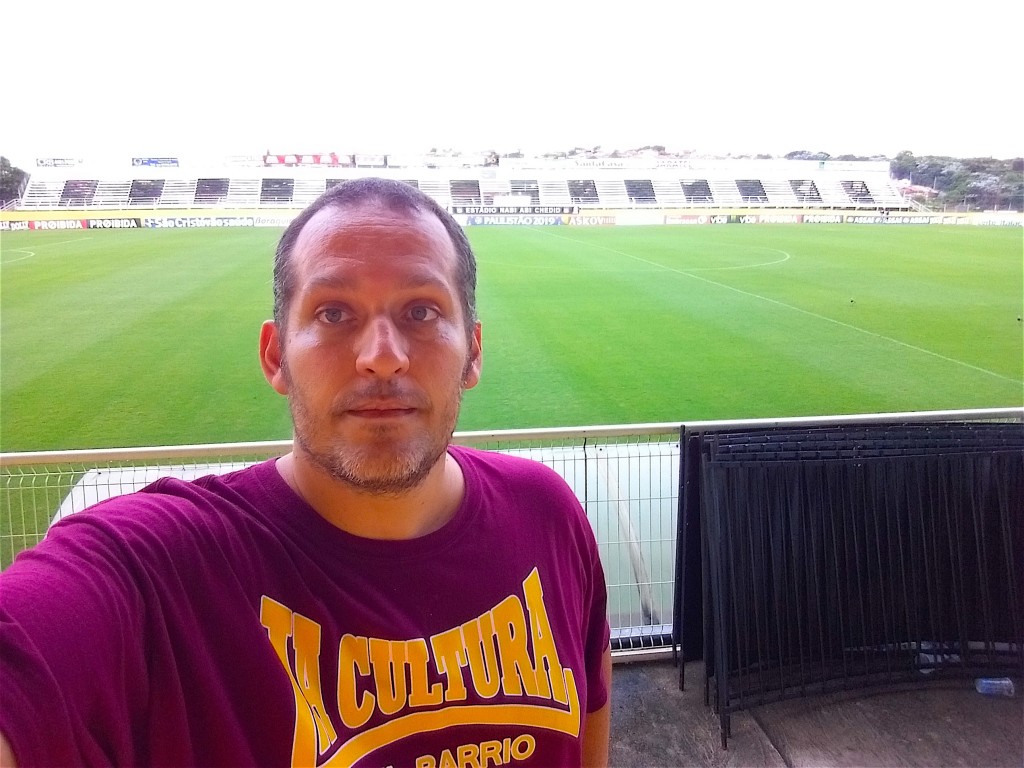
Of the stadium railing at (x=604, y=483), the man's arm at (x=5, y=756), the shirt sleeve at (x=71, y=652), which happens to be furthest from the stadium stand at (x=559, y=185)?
the man's arm at (x=5, y=756)

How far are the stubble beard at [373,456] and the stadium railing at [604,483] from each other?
1.41 m

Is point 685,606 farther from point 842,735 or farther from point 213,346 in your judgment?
point 213,346

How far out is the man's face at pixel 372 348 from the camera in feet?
2.58

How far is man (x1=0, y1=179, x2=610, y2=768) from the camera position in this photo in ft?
2.06

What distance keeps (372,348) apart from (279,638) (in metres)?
0.35

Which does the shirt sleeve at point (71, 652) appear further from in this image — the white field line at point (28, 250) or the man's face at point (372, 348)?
the white field line at point (28, 250)

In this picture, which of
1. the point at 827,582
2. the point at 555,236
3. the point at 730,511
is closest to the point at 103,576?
the point at 730,511

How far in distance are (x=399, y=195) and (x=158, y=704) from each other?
68 cm

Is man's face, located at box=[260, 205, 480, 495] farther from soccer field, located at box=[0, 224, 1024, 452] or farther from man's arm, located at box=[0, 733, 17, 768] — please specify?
soccer field, located at box=[0, 224, 1024, 452]

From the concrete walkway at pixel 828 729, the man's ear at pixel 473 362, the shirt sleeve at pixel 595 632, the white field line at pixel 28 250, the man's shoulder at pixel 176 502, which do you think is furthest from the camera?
the white field line at pixel 28 250

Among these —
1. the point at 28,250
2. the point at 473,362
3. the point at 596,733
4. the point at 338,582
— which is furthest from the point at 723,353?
the point at 28,250

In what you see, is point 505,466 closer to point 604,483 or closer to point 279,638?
point 279,638

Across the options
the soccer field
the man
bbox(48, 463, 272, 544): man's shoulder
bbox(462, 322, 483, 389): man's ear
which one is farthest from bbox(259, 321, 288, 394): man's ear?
the soccer field

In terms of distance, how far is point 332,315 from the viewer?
821 mm
